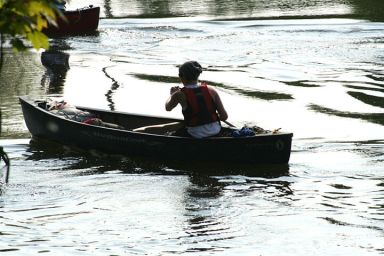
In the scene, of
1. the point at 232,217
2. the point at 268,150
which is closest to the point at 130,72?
the point at 268,150

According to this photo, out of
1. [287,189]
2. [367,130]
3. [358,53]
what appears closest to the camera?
[287,189]

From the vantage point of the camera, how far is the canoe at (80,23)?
2780cm

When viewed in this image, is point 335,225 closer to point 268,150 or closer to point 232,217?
point 232,217

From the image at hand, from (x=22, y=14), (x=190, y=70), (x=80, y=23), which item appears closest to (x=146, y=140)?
(x=190, y=70)

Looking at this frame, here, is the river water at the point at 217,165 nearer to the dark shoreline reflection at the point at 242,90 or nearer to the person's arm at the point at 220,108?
the dark shoreline reflection at the point at 242,90

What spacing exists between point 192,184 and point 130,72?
10569 millimetres

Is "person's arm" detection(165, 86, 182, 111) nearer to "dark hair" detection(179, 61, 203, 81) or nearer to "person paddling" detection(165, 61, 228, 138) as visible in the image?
"person paddling" detection(165, 61, 228, 138)

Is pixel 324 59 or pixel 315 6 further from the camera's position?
pixel 315 6

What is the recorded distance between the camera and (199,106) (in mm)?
12273

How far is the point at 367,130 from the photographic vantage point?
14883 millimetres

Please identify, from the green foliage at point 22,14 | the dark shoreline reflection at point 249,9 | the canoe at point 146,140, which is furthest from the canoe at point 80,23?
the green foliage at point 22,14

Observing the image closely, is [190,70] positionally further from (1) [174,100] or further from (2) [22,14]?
(2) [22,14]

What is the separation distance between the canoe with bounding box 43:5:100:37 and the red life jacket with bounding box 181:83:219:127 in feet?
51.4

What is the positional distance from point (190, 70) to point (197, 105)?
1.57 feet
